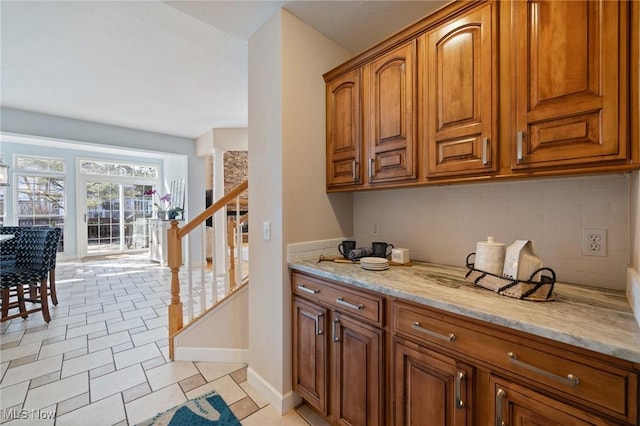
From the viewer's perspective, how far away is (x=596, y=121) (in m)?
1.01

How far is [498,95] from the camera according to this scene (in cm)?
125

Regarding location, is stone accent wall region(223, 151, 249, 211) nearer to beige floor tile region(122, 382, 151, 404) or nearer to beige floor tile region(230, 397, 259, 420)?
beige floor tile region(122, 382, 151, 404)

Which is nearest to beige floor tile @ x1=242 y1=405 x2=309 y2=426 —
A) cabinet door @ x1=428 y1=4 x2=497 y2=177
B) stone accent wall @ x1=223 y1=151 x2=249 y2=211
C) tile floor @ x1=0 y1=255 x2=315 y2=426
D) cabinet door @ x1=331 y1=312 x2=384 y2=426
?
tile floor @ x1=0 y1=255 x2=315 y2=426

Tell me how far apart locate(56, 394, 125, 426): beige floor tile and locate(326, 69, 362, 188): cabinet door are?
202 centimetres

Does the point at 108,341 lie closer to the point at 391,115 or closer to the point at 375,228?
the point at 375,228

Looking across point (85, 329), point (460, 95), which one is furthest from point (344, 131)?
point (85, 329)

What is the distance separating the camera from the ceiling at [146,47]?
6.02 ft

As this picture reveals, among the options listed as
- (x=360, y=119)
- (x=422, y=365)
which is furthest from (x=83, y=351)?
(x=360, y=119)

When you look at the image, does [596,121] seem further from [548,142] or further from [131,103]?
[131,103]

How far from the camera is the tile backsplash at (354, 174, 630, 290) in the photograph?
1.24 meters

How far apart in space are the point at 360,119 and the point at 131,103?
3668 mm

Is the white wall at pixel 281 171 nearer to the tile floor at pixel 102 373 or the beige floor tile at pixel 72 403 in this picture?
the tile floor at pixel 102 373

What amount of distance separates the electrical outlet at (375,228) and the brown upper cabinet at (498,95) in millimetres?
438

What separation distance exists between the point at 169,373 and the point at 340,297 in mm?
1668
